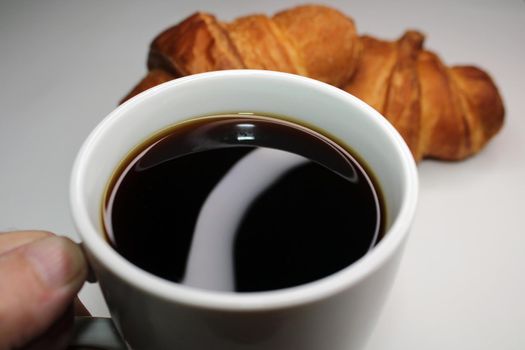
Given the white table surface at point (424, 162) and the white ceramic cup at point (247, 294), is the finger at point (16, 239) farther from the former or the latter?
the white table surface at point (424, 162)

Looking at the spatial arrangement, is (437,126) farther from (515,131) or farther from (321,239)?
(321,239)

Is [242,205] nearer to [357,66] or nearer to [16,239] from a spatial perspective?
[16,239]

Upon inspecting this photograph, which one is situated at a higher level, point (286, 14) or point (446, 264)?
point (286, 14)

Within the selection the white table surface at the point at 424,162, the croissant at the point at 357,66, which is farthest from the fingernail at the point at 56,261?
the croissant at the point at 357,66

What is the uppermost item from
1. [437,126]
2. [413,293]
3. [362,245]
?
[362,245]

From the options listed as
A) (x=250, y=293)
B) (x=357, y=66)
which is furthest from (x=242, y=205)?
(x=357, y=66)

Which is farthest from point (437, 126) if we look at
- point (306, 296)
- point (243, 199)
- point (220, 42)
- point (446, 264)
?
point (306, 296)
